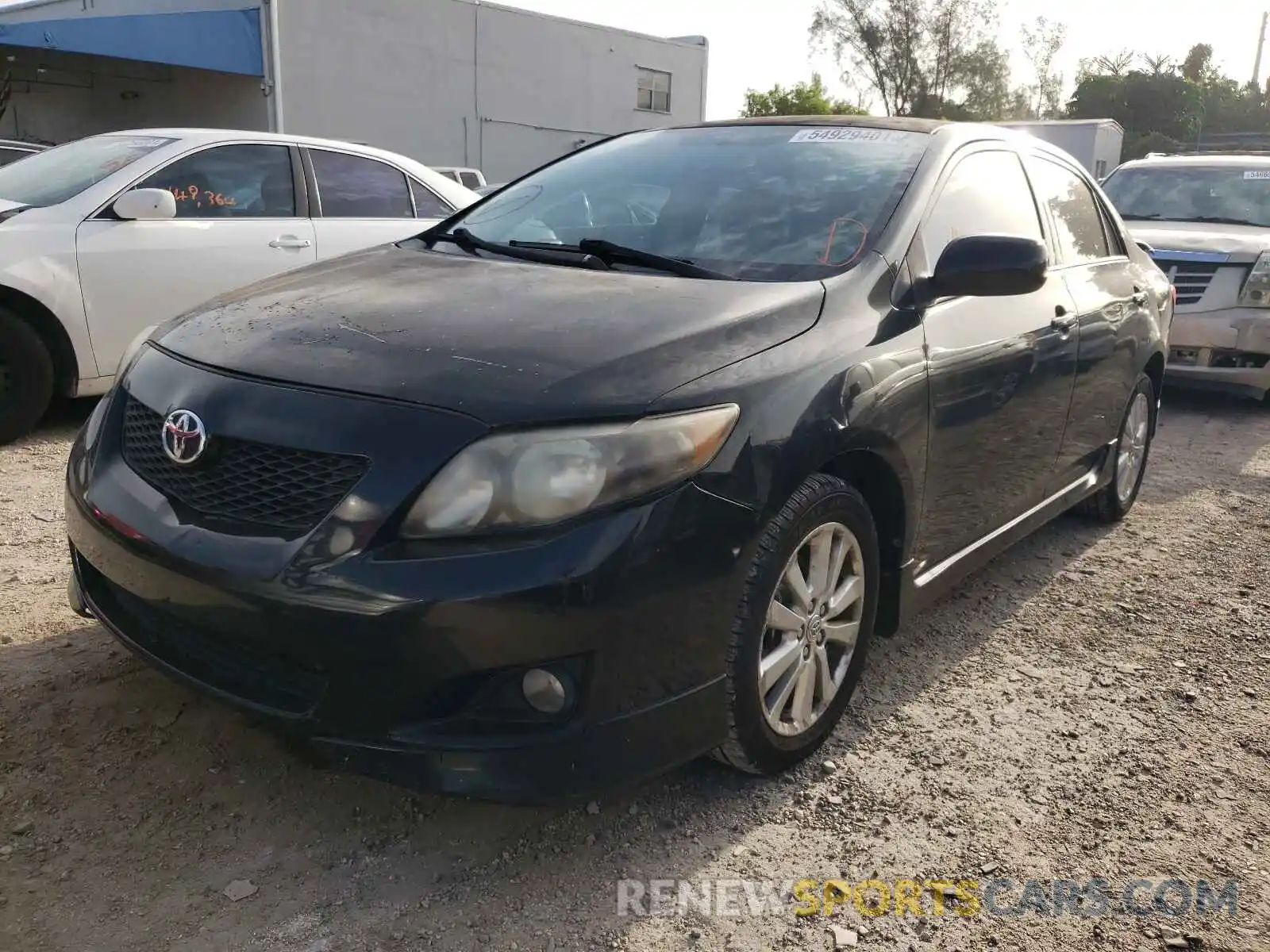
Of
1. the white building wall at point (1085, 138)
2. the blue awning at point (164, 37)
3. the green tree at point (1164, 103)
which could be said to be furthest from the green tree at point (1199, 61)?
the blue awning at point (164, 37)

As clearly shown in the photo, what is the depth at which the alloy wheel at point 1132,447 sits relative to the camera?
4609mm

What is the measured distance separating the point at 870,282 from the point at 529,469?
1199 mm

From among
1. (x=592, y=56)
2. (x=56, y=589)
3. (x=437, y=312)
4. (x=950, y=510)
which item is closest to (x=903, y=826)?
(x=950, y=510)

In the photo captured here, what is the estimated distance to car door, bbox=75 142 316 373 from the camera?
205 inches

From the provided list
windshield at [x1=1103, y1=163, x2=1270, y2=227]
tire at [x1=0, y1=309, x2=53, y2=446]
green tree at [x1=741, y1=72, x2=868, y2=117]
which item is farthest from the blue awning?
green tree at [x1=741, y1=72, x2=868, y2=117]

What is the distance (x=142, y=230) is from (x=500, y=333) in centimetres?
383

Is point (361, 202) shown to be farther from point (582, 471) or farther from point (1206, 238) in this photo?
point (1206, 238)

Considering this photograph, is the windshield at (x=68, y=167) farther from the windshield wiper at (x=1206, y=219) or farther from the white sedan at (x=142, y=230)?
the windshield wiper at (x=1206, y=219)

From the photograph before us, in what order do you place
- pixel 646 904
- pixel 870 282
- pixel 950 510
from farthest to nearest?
pixel 950 510, pixel 870 282, pixel 646 904

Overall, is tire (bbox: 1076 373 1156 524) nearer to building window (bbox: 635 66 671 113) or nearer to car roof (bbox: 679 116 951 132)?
car roof (bbox: 679 116 951 132)

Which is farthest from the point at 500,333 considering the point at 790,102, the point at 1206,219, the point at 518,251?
the point at 790,102

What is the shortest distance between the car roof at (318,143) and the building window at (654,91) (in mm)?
19131

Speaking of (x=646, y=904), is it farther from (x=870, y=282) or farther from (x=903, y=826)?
(x=870, y=282)

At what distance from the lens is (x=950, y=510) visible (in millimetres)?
3062
